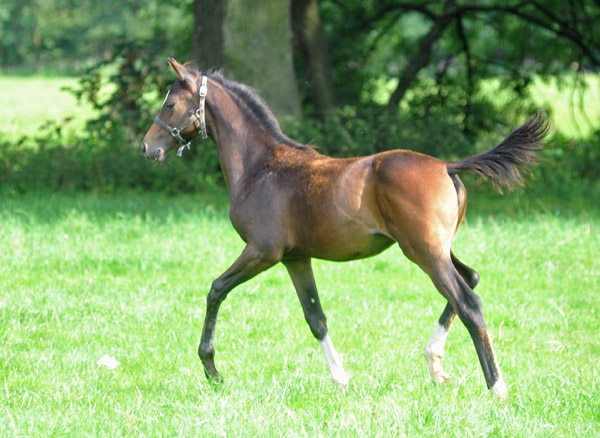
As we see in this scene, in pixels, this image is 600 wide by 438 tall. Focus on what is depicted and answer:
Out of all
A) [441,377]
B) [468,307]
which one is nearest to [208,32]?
[441,377]

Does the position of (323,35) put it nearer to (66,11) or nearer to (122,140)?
(122,140)

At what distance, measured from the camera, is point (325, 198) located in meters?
4.90

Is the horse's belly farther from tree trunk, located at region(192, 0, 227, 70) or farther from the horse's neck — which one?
tree trunk, located at region(192, 0, 227, 70)

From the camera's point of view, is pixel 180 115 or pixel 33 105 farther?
pixel 33 105

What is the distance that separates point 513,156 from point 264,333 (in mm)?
2490

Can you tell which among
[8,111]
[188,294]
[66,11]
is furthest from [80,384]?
[66,11]

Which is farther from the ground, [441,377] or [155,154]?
[155,154]

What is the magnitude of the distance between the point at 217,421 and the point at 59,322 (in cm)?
251

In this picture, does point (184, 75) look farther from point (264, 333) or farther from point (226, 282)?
point (264, 333)

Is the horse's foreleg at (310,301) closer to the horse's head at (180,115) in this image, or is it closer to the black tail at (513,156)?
the horse's head at (180,115)

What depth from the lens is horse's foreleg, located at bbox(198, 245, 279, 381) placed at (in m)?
5.01

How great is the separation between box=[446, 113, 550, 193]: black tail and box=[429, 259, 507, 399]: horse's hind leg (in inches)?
23.7

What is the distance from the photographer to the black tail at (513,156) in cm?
485

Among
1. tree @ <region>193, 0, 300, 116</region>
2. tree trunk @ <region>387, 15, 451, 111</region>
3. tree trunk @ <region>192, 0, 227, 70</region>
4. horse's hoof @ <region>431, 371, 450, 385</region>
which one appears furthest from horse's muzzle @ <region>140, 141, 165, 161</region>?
tree trunk @ <region>387, 15, 451, 111</region>
